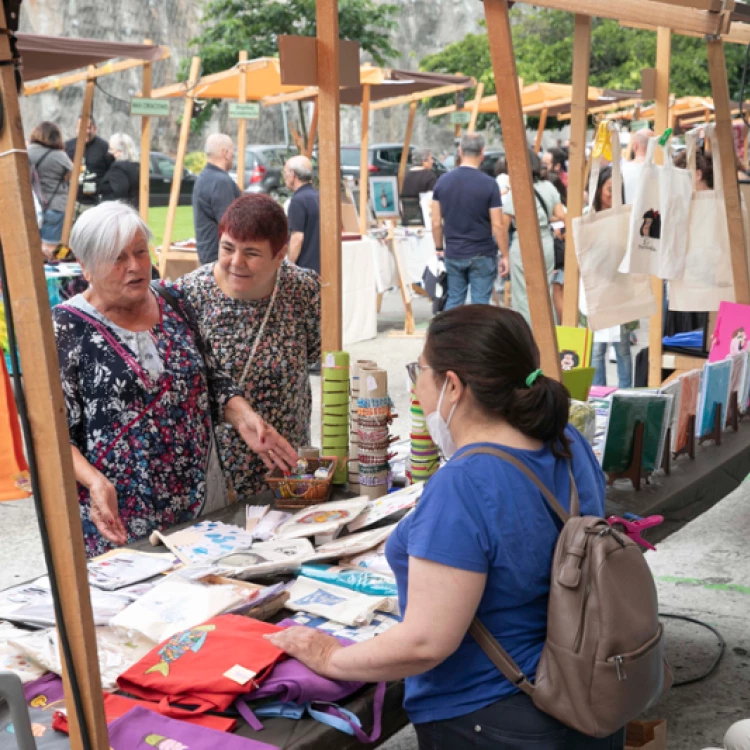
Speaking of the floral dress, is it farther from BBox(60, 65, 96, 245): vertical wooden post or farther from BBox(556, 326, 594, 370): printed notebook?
BBox(60, 65, 96, 245): vertical wooden post

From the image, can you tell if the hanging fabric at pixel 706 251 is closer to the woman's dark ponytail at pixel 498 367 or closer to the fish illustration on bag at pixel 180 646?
the woman's dark ponytail at pixel 498 367

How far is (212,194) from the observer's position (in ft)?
27.8

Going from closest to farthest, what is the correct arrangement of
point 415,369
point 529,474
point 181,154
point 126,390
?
point 529,474, point 415,369, point 126,390, point 181,154

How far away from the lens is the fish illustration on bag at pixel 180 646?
1857 millimetres

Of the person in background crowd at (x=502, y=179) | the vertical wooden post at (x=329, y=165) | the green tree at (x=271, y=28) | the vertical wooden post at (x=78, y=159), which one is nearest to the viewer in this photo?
the vertical wooden post at (x=329, y=165)

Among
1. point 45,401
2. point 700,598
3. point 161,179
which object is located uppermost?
point 45,401

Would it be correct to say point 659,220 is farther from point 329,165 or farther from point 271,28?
point 271,28

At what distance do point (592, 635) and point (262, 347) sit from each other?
2038 mm

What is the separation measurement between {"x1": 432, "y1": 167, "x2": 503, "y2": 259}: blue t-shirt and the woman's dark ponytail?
6.84m

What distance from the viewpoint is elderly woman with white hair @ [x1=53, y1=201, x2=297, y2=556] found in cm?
278

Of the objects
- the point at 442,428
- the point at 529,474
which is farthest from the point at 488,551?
the point at 442,428

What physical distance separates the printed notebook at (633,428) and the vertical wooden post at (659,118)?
204 centimetres

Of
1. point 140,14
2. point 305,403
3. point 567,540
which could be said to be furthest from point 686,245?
point 140,14

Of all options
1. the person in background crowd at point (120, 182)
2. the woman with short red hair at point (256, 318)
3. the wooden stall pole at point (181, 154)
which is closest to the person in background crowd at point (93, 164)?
the person in background crowd at point (120, 182)
